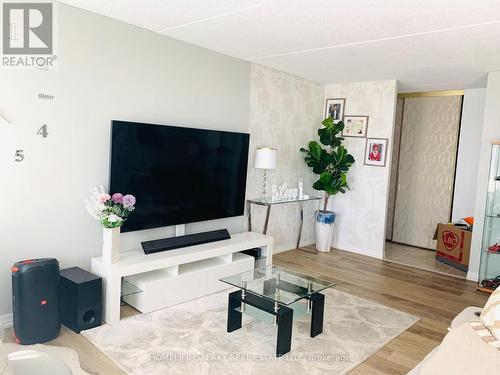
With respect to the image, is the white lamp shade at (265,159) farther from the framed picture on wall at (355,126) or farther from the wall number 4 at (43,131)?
the wall number 4 at (43,131)

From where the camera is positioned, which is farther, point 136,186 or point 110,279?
point 136,186

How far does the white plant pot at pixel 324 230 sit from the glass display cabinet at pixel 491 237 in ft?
6.11

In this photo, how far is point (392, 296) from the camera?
3.94m

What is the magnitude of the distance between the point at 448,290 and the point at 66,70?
13.8 ft

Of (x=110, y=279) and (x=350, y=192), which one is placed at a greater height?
(x=350, y=192)

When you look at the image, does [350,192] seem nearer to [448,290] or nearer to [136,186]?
[448,290]

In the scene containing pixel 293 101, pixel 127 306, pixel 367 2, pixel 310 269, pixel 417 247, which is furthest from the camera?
pixel 417 247

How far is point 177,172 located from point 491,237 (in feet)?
11.2

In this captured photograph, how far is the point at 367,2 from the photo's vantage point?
8.63ft

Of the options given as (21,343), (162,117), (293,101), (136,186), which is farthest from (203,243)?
(293,101)

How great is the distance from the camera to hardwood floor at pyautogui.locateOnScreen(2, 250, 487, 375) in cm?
261

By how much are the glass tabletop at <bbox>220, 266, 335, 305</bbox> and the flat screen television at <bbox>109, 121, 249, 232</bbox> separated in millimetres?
983

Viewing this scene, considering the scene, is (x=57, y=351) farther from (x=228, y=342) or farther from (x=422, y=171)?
(x=422, y=171)

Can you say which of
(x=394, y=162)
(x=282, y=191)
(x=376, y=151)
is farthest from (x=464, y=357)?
(x=394, y=162)
